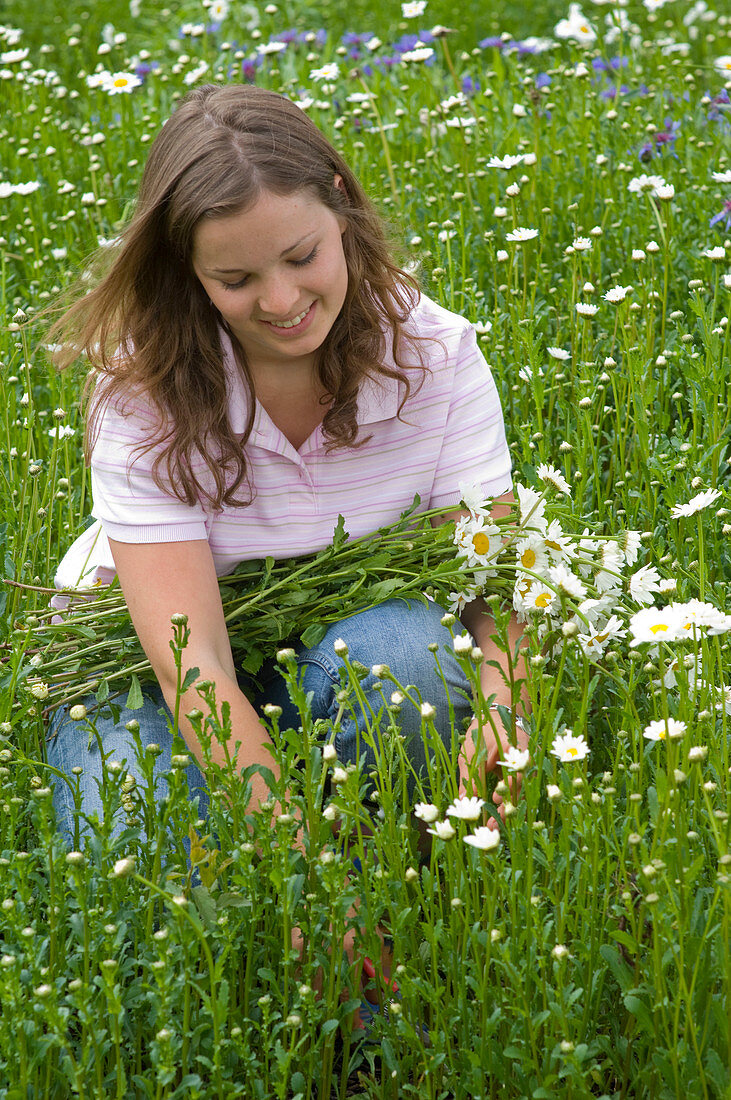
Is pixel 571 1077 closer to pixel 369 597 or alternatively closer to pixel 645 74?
pixel 369 597

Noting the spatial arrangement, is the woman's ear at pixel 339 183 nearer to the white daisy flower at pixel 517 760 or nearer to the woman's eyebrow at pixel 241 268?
the woman's eyebrow at pixel 241 268

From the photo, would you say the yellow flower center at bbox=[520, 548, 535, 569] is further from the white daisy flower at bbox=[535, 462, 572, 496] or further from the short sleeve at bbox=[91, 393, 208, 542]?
A: the short sleeve at bbox=[91, 393, 208, 542]

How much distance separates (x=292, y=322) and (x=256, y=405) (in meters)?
0.22

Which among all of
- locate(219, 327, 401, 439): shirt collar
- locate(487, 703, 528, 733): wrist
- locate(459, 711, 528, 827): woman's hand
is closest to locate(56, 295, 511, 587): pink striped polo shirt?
locate(219, 327, 401, 439): shirt collar

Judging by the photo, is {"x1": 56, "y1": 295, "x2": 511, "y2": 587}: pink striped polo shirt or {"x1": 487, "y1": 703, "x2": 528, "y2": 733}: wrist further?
{"x1": 56, "y1": 295, "x2": 511, "y2": 587}: pink striped polo shirt

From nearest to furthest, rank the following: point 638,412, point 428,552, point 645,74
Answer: point 428,552 < point 638,412 < point 645,74

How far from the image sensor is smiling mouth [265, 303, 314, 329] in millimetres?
2027

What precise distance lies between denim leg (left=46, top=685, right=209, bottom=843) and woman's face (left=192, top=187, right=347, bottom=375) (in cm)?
66

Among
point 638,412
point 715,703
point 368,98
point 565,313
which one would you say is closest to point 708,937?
point 715,703

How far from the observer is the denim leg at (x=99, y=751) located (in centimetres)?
214

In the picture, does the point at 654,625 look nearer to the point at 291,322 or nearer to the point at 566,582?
the point at 566,582

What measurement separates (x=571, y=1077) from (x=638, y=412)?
1370 millimetres

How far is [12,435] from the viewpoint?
291 centimetres

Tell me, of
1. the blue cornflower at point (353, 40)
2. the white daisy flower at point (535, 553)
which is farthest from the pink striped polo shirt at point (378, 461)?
the blue cornflower at point (353, 40)
